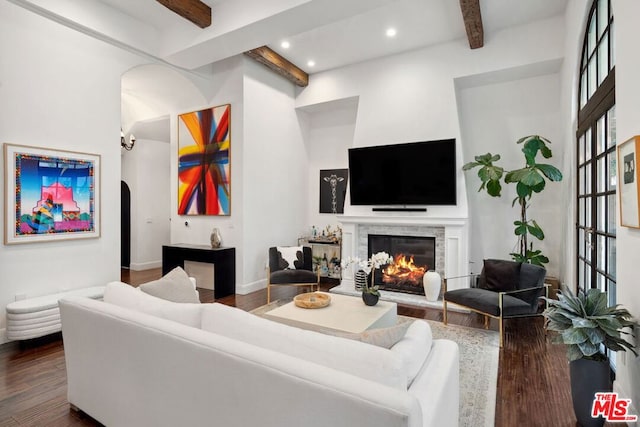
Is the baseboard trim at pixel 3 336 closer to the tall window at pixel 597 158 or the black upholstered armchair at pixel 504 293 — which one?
the black upholstered armchair at pixel 504 293

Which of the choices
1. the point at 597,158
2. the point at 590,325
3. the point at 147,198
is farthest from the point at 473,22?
the point at 147,198

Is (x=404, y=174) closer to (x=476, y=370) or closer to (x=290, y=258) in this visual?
(x=290, y=258)

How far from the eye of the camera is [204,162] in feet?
19.0

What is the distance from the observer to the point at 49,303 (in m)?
3.45

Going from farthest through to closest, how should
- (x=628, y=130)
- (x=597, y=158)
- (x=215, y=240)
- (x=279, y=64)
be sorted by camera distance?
(x=279, y=64) → (x=215, y=240) → (x=597, y=158) → (x=628, y=130)

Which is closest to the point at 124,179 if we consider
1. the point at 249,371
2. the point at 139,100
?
the point at 139,100

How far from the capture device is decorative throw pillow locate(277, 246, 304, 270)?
17.3 feet

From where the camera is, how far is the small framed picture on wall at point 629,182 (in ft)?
6.34

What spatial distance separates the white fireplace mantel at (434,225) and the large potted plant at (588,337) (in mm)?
2724

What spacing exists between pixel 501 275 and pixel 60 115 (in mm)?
5459

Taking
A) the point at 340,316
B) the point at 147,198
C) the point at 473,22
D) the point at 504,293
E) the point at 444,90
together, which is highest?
the point at 473,22

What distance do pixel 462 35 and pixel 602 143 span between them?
2885mm

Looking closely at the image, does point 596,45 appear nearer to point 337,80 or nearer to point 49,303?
point 337,80

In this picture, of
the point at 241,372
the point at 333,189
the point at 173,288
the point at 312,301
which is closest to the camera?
the point at 241,372
